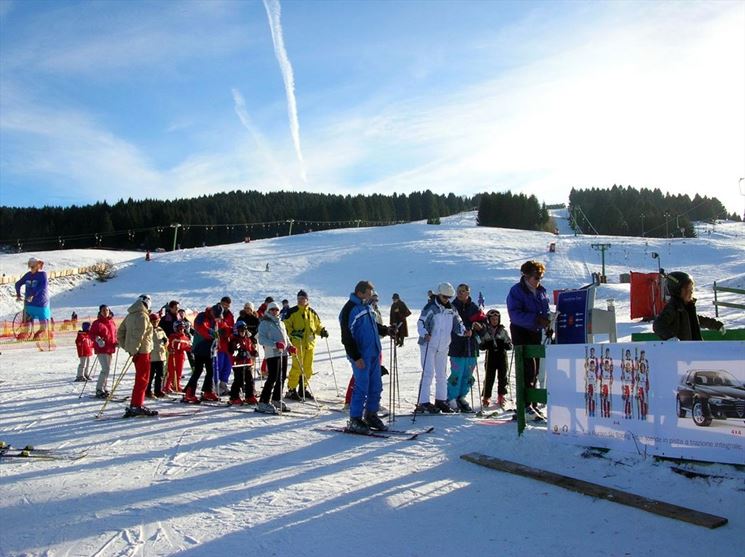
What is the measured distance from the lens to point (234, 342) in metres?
10.5

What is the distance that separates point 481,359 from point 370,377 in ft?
29.9

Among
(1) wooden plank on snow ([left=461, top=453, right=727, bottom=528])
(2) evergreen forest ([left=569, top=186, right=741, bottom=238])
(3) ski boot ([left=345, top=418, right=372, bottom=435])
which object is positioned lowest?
(3) ski boot ([left=345, top=418, right=372, bottom=435])

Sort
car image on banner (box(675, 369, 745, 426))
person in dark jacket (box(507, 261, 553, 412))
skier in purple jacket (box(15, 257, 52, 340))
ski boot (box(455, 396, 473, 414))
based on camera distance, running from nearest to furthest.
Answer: car image on banner (box(675, 369, 745, 426)) < person in dark jacket (box(507, 261, 553, 412)) < ski boot (box(455, 396, 473, 414)) < skier in purple jacket (box(15, 257, 52, 340))

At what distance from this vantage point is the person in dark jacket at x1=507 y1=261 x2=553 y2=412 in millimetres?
7652

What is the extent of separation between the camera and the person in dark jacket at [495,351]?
9.22 meters

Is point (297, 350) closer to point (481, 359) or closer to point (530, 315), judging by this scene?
point (530, 315)

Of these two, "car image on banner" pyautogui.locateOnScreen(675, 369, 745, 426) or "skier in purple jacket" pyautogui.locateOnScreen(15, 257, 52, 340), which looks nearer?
"car image on banner" pyautogui.locateOnScreen(675, 369, 745, 426)

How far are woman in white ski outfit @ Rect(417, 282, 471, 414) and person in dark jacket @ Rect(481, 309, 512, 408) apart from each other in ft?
1.62

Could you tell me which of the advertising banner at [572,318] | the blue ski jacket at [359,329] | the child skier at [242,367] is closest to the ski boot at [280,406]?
the child skier at [242,367]

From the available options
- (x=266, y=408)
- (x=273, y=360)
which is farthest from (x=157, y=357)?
(x=266, y=408)

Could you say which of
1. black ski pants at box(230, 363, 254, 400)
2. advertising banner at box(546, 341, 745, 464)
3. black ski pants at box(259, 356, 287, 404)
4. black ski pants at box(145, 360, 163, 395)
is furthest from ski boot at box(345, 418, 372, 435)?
black ski pants at box(145, 360, 163, 395)

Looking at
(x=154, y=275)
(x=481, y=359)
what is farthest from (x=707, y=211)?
(x=481, y=359)

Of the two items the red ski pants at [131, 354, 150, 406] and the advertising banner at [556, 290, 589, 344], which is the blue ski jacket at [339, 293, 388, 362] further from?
the red ski pants at [131, 354, 150, 406]

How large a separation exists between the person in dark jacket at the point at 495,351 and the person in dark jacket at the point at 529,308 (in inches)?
53.6
